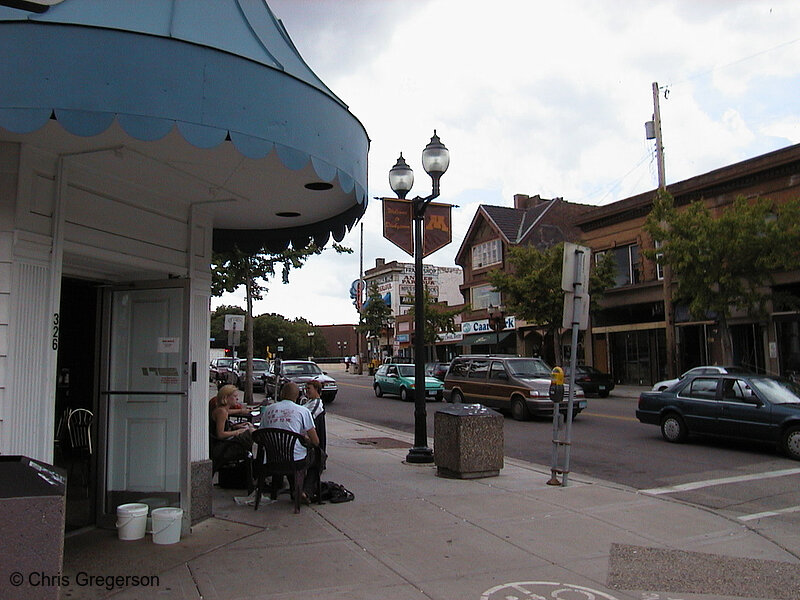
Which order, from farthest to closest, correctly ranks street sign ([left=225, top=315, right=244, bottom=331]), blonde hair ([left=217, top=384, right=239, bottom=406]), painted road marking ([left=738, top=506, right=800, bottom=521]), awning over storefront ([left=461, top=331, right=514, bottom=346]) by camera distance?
awning over storefront ([left=461, top=331, right=514, bottom=346])
street sign ([left=225, top=315, right=244, bottom=331])
blonde hair ([left=217, top=384, right=239, bottom=406])
painted road marking ([left=738, top=506, right=800, bottom=521])

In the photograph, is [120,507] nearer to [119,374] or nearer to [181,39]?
[119,374]

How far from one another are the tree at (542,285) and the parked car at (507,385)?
10608 mm

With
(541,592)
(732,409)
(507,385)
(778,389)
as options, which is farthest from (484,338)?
(541,592)

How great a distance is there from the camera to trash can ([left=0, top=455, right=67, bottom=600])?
10.7 feet

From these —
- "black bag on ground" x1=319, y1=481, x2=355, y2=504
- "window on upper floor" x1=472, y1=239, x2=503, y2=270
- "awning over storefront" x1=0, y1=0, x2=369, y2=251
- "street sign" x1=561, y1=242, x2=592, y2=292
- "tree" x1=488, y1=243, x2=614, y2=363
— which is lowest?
"black bag on ground" x1=319, y1=481, x2=355, y2=504

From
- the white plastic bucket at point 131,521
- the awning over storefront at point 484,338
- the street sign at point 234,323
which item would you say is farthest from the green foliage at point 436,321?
the white plastic bucket at point 131,521

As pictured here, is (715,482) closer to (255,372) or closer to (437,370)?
(255,372)

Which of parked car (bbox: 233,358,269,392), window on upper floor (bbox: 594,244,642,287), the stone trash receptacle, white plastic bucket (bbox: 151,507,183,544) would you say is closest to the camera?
white plastic bucket (bbox: 151,507,183,544)

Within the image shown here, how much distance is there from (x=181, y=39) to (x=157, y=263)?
2.34 metres

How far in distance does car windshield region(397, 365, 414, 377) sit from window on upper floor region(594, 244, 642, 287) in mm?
11658

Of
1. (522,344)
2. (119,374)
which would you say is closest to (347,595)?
(119,374)

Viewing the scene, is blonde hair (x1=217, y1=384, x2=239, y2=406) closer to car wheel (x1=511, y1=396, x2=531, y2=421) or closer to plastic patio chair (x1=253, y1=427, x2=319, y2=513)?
plastic patio chair (x1=253, y1=427, x2=319, y2=513)

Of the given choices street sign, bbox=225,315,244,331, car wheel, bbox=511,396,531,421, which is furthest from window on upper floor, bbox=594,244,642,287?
street sign, bbox=225,315,244,331

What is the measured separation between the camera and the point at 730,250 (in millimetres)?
22250
